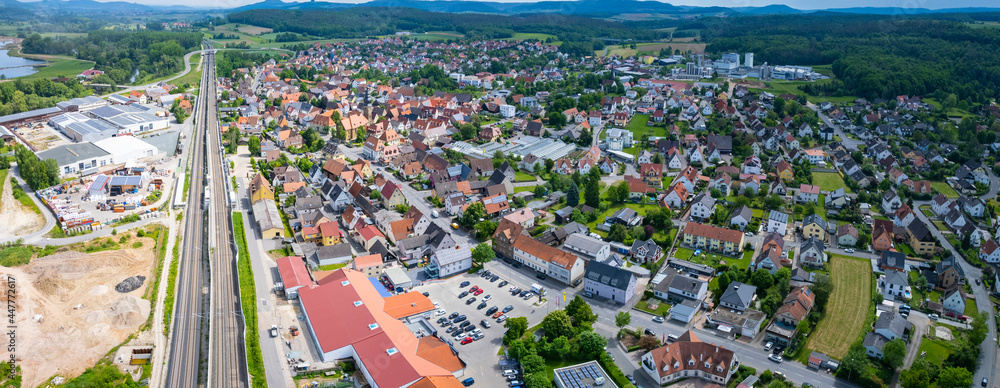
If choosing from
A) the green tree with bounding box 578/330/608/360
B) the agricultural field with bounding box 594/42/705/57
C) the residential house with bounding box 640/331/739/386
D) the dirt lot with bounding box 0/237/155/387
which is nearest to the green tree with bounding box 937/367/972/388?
the residential house with bounding box 640/331/739/386

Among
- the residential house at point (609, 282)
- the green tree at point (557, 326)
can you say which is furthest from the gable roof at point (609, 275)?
the green tree at point (557, 326)

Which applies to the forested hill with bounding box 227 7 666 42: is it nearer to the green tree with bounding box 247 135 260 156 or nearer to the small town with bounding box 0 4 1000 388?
the small town with bounding box 0 4 1000 388

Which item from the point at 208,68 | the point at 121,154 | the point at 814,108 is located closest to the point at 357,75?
the point at 208,68

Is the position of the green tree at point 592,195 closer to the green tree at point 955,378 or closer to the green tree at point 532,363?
the green tree at point 532,363

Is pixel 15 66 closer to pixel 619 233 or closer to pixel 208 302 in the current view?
pixel 208 302

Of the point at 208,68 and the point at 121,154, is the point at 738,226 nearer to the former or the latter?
the point at 121,154
